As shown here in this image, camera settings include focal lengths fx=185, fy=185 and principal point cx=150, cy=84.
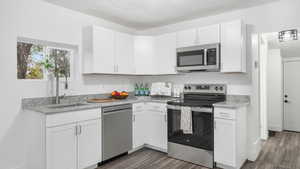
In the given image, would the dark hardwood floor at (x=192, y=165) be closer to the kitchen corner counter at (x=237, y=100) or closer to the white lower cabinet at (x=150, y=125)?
the white lower cabinet at (x=150, y=125)

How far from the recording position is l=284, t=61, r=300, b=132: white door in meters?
4.84

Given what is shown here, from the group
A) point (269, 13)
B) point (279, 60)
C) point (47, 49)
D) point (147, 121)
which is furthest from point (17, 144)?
point (279, 60)

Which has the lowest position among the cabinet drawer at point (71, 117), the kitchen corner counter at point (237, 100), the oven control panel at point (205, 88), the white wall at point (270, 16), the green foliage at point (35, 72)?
the cabinet drawer at point (71, 117)

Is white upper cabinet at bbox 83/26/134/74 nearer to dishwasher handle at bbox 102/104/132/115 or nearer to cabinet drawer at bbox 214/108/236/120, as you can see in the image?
dishwasher handle at bbox 102/104/132/115

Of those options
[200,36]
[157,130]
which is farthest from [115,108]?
[200,36]

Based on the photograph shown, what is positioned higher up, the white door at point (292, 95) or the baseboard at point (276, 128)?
the white door at point (292, 95)

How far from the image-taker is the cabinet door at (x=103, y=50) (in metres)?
3.12

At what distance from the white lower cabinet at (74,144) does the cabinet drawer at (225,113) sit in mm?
1743

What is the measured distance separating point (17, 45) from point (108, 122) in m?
1.72

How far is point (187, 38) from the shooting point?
331 centimetres

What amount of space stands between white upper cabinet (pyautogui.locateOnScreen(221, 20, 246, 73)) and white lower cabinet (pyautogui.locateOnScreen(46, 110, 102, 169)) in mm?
2168

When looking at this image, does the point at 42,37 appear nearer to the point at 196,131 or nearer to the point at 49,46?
the point at 49,46

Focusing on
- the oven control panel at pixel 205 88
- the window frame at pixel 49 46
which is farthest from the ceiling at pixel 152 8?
the oven control panel at pixel 205 88

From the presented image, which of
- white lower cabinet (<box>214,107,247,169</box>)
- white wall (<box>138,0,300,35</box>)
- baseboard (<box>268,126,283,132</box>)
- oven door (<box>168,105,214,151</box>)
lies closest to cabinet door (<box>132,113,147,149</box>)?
oven door (<box>168,105,214,151</box>)
